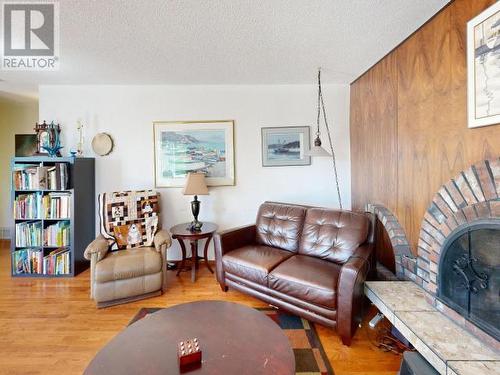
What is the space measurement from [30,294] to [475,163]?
13.4 ft

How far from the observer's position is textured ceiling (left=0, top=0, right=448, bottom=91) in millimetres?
1723

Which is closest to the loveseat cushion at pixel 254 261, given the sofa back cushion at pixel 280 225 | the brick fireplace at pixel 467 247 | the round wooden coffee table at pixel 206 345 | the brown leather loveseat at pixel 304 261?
the brown leather loveseat at pixel 304 261

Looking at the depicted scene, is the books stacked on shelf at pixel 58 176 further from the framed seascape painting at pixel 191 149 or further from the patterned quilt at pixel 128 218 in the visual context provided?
the framed seascape painting at pixel 191 149

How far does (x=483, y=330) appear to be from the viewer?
51.0 inches

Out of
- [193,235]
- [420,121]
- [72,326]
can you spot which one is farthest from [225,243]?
[420,121]

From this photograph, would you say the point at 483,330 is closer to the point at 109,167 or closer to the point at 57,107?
the point at 109,167

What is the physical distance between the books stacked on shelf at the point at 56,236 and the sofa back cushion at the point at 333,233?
282 cm

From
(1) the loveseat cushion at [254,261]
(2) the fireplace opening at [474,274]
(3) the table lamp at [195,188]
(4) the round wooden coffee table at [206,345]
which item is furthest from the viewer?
(3) the table lamp at [195,188]

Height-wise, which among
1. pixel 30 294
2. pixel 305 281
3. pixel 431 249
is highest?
pixel 431 249

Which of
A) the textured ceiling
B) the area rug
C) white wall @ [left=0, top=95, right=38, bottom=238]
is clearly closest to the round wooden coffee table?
the area rug

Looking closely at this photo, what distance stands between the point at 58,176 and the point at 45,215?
51 cm

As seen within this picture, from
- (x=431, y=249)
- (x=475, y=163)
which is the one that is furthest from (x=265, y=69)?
(x=431, y=249)

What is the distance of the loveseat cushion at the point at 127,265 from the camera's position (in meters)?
2.37

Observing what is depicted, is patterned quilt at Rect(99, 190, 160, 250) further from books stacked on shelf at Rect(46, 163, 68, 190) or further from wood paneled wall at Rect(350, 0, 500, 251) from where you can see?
wood paneled wall at Rect(350, 0, 500, 251)
